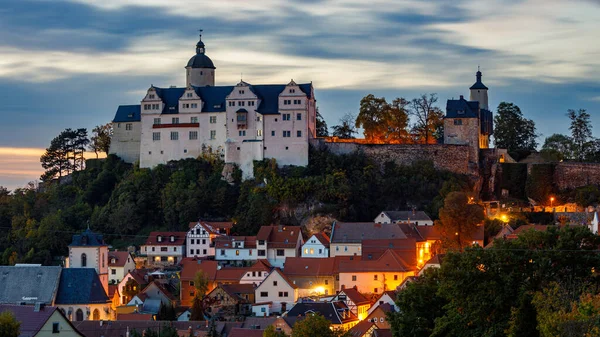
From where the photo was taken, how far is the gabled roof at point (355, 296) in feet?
210

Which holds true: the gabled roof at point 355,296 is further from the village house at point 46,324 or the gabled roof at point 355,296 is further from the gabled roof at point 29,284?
the village house at point 46,324

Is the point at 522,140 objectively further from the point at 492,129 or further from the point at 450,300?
the point at 450,300

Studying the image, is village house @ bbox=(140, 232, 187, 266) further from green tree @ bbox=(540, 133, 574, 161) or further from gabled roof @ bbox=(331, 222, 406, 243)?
green tree @ bbox=(540, 133, 574, 161)

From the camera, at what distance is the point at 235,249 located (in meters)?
77.3

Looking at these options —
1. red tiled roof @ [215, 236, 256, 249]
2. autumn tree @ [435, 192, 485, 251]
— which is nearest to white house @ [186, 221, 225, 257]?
red tiled roof @ [215, 236, 256, 249]

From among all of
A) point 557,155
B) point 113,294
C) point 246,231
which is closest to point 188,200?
point 246,231

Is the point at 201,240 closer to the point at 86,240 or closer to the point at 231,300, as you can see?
the point at 86,240

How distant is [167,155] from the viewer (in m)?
87.5

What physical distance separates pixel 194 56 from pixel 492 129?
25430 mm

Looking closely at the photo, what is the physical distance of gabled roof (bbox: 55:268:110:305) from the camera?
60.3m

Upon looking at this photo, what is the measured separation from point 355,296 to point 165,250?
64.8 feet

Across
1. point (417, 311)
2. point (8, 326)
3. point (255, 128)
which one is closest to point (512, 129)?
point (255, 128)

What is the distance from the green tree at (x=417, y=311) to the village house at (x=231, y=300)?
20555mm

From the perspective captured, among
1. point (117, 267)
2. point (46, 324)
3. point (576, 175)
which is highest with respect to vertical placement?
point (576, 175)
